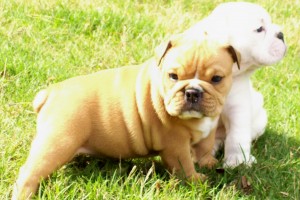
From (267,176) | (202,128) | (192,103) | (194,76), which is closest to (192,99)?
(192,103)

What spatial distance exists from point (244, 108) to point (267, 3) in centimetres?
365

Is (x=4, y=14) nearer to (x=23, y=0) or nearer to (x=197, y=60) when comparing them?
(x=23, y=0)

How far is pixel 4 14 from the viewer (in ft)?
19.0

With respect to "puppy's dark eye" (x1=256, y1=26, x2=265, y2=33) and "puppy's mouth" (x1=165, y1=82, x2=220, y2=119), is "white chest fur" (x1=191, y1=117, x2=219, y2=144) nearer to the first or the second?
"puppy's mouth" (x1=165, y1=82, x2=220, y2=119)

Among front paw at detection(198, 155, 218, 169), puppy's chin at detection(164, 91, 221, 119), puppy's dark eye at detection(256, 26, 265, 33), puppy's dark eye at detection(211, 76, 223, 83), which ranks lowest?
front paw at detection(198, 155, 218, 169)

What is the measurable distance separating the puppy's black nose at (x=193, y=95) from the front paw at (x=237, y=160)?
733mm

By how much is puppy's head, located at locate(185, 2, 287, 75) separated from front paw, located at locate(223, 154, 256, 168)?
561 mm

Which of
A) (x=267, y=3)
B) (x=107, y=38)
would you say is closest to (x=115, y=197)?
(x=107, y=38)

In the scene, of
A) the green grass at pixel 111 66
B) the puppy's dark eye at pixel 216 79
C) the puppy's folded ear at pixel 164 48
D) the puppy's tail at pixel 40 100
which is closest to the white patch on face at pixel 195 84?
the puppy's dark eye at pixel 216 79

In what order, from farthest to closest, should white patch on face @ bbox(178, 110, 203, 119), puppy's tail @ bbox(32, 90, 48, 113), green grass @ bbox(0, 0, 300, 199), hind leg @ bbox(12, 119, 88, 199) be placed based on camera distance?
puppy's tail @ bbox(32, 90, 48, 113), green grass @ bbox(0, 0, 300, 199), white patch on face @ bbox(178, 110, 203, 119), hind leg @ bbox(12, 119, 88, 199)

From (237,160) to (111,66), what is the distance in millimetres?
1702

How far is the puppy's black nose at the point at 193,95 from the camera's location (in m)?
3.52

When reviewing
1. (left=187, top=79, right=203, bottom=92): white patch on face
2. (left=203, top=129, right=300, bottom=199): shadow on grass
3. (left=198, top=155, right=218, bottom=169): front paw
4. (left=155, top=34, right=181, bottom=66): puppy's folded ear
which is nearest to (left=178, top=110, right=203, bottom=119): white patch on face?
(left=187, top=79, right=203, bottom=92): white patch on face

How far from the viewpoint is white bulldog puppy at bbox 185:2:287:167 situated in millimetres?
4125
